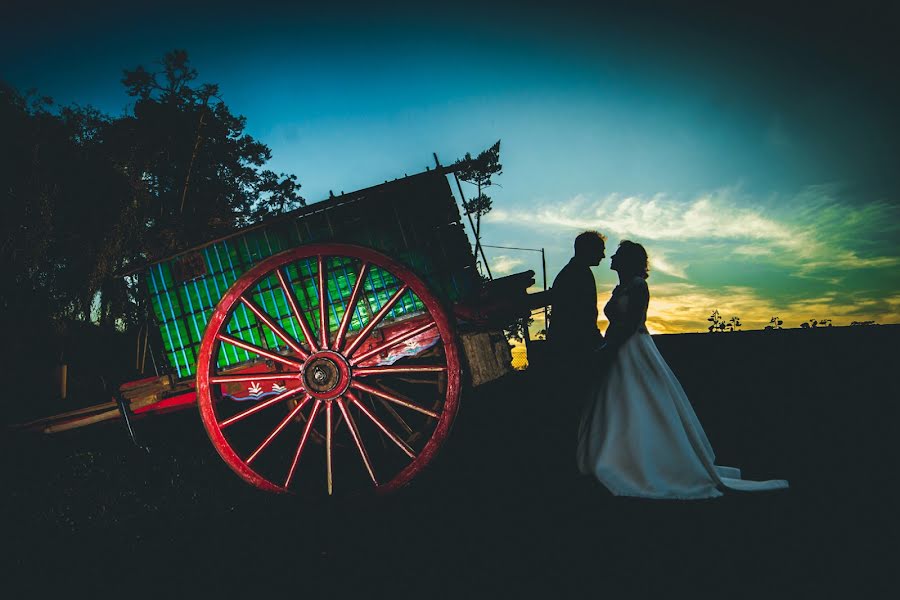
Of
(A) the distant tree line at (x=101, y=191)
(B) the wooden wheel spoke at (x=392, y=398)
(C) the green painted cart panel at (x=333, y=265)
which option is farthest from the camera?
(A) the distant tree line at (x=101, y=191)

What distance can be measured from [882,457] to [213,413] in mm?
5076

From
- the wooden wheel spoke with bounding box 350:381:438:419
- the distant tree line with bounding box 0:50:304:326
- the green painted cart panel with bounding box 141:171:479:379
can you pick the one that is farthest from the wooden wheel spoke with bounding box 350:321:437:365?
the distant tree line with bounding box 0:50:304:326

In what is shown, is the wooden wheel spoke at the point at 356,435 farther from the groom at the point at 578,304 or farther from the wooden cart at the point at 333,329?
the groom at the point at 578,304

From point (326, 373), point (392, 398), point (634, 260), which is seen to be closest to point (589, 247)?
point (634, 260)

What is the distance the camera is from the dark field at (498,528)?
6.00ft

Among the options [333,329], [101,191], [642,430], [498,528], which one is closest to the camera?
[498,528]

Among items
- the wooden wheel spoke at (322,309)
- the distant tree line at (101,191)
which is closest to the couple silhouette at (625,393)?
the wooden wheel spoke at (322,309)

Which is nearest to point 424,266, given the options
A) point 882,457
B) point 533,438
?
point 533,438

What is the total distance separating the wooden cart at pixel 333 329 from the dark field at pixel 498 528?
1.25ft

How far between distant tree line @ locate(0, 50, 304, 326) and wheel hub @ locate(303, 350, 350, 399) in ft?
25.2

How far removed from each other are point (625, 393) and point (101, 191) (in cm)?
1621

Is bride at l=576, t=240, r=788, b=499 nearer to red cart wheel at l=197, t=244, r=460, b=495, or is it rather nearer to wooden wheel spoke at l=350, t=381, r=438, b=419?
red cart wheel at l=197, t=244, r=460, b=495

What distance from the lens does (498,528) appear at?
2.29 m

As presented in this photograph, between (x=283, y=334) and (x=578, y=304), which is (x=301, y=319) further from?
(x=578, y=304)
